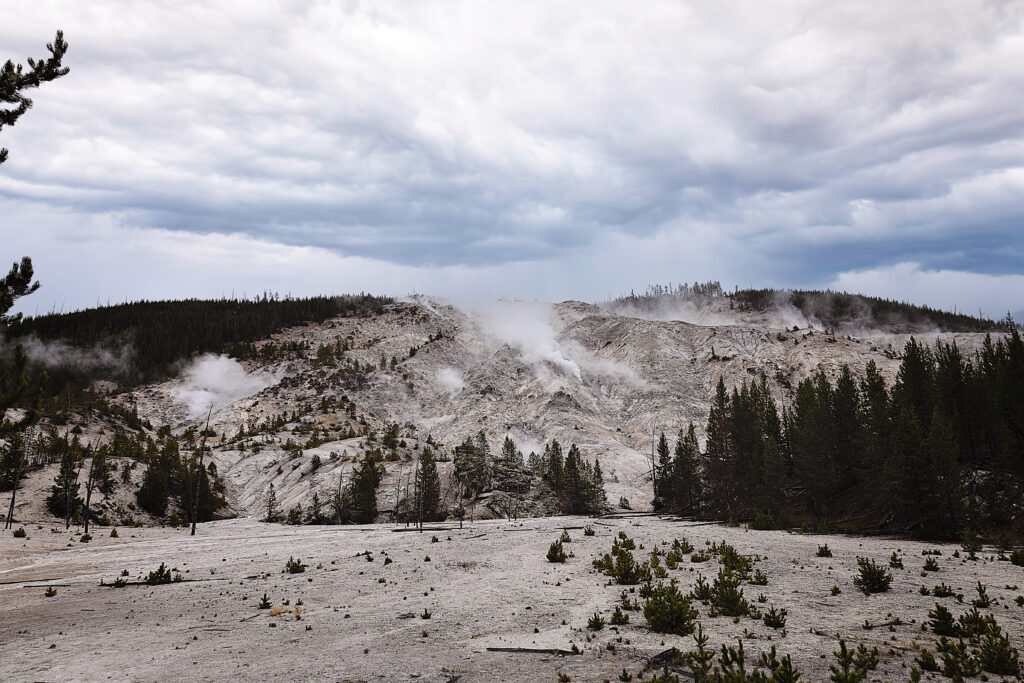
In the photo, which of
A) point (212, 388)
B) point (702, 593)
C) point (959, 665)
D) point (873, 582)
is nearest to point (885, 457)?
point (873, 582)

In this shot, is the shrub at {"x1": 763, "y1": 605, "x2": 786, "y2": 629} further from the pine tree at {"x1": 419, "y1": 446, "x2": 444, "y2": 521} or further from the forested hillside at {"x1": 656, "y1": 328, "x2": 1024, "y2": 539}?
the pine tree at {"x1": 419, "y1": 446, "x2": 444, "y2": 521}

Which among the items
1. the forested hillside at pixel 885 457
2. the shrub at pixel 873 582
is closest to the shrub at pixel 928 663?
the shrub at pixel 873 582

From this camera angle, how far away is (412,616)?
22109 mm

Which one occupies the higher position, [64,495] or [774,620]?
[774,620]

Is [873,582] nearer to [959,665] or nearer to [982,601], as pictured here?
[982,601]

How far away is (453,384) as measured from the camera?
188m

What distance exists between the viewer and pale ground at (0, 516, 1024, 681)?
16078 mm

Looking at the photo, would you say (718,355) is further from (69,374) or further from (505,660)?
(69,374)

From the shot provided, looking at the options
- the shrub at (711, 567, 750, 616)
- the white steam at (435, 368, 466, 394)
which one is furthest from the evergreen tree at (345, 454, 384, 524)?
the white steam at (435, 368, 466, 394)

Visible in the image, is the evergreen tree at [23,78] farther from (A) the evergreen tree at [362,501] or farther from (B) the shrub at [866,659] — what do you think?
(A) the evergreen tree at [362,501]

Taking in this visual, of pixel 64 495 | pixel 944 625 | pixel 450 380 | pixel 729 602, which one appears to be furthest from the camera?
pixel 450 380

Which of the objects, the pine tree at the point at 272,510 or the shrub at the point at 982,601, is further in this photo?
the pine tree at the point at 272,510

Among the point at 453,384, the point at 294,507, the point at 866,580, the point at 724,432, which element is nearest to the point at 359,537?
the point at 294,507

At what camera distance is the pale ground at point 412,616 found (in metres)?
16.1
